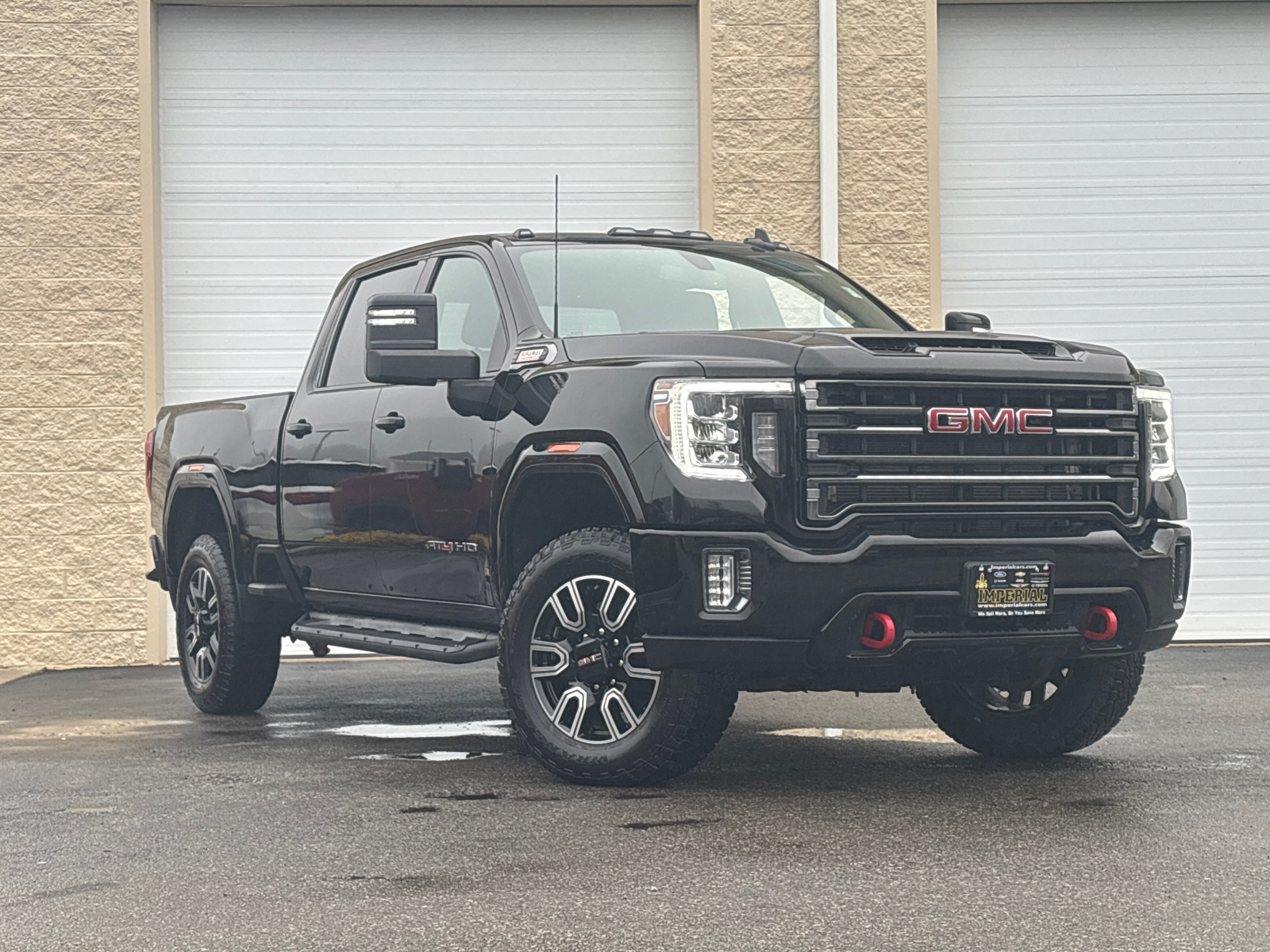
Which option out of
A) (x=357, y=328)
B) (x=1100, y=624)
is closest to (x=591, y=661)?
(x=1100, y=624)

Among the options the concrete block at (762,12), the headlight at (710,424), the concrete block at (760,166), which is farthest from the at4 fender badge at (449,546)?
the concrete block at (762,12)

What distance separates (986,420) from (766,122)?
7663 millimetres

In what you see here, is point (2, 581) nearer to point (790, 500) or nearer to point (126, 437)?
point (126, 437)

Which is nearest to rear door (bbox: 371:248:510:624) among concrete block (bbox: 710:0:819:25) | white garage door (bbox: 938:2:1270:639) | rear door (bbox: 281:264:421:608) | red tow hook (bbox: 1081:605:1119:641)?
rear door (bbox: 281:264:421:608)

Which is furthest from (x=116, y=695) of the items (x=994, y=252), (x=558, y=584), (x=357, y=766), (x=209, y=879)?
(x=994, y=252)

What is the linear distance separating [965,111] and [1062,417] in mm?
7839

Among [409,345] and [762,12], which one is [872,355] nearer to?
[409,345]

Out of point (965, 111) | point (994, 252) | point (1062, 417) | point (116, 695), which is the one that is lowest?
point (116, 695)

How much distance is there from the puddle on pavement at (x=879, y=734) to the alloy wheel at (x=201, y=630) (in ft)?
9.19

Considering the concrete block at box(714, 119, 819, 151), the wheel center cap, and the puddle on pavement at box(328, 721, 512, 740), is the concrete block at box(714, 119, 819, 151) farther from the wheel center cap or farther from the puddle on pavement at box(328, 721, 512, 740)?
the wheel center cap

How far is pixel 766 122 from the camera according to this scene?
13.4 metres

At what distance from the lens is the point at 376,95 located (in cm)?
1353

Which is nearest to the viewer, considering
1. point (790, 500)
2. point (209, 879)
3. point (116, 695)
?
point (209, 879)

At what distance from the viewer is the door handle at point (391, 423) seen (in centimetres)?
745
